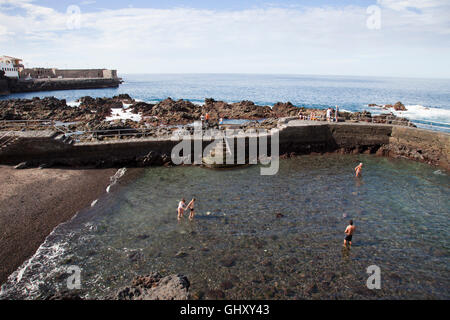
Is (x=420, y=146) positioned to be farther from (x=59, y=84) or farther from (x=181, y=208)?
(x=59, y=84)

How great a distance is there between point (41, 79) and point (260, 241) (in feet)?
331

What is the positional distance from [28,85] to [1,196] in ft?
262

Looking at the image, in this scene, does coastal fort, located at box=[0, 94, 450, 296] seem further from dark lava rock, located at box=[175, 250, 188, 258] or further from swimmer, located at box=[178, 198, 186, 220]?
dark lava rock, located at box=[175, 250, 188, 258]

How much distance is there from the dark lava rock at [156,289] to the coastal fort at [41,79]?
81.4 m

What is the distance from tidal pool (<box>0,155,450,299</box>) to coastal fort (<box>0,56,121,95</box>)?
7667 cm

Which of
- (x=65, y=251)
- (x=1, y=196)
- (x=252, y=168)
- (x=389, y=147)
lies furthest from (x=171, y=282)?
(x=389, y=147)

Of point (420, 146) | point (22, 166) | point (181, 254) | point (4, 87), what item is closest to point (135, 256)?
point (181, 254)

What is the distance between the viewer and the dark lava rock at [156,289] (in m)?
7.29

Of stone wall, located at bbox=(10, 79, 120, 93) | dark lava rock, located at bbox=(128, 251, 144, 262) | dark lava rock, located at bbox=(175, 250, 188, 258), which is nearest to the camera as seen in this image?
dark lava rock, located at bbox=(128, 251, 144, 262)

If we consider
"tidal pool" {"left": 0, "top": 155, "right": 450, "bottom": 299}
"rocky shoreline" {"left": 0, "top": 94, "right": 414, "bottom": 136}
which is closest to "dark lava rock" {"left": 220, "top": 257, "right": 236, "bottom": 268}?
"tidal pool" {"left": 0, "top": 155, "right": 450, "bottom": 299}

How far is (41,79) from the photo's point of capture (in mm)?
89375

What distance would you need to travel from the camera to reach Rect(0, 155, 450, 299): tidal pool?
8.81 m
